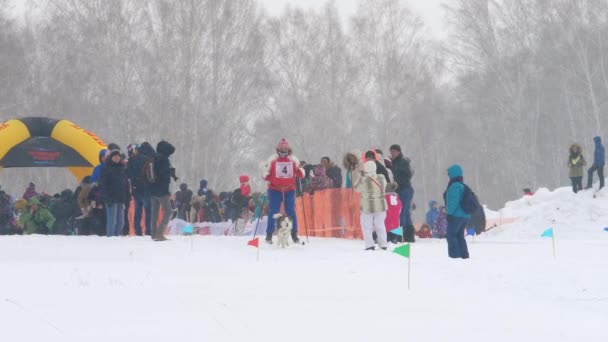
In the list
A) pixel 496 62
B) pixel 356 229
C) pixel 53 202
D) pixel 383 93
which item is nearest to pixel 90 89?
pixel 383 93

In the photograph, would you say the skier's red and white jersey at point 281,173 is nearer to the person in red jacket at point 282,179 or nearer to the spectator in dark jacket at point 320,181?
the person in red jacket at point 282,179

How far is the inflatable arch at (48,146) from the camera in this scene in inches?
953

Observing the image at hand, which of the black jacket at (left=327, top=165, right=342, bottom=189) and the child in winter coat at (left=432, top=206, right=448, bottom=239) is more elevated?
the black jacket at (left=327, top=165, right=342, bottom=189)

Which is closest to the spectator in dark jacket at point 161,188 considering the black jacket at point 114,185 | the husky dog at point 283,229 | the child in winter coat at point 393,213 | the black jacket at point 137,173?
the black jacket at point 137,173

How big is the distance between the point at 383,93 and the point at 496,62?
24.1 ft

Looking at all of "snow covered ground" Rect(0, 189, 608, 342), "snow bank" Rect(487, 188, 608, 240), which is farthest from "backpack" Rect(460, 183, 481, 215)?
"snow bank" Rect(487, 188, 608, 240)

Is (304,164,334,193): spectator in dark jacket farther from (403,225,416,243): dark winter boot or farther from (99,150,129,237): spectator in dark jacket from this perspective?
(99,150,129,237): spectator in dark jacket

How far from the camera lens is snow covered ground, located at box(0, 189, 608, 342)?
18.9 ft

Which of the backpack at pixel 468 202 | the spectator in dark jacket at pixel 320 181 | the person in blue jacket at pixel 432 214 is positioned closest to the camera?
the backpack at pixel 468 202

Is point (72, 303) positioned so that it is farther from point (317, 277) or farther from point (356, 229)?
point (356, 229)

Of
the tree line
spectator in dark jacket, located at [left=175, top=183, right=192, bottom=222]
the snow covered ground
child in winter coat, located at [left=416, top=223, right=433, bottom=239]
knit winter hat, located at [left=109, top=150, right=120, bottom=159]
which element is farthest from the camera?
the tree line

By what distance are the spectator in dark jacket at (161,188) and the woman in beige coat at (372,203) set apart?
3.00 m

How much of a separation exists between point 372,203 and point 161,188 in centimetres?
329

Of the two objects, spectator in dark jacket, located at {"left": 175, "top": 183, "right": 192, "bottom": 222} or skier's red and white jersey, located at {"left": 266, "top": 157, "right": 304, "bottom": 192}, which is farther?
spectator in dark jacket, located at {"left": 175, "top": 183, "right": 192, "bottom": 222}
